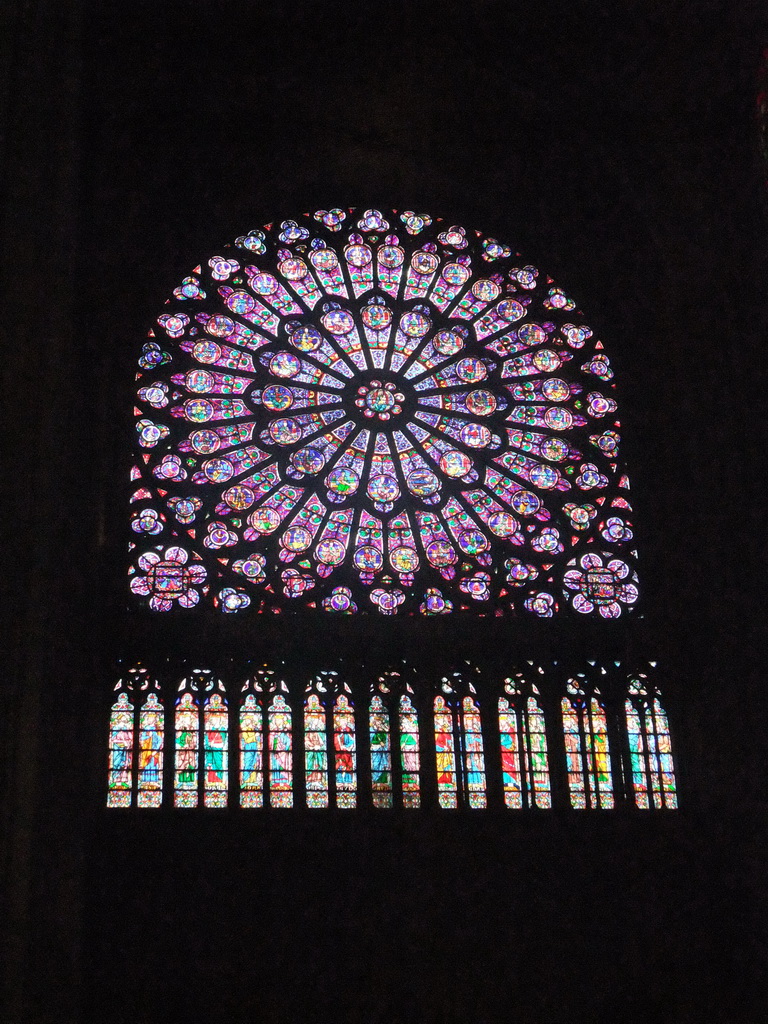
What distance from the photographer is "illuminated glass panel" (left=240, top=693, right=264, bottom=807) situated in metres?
9.98

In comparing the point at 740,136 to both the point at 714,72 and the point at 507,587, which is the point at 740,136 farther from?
the point at 507,587

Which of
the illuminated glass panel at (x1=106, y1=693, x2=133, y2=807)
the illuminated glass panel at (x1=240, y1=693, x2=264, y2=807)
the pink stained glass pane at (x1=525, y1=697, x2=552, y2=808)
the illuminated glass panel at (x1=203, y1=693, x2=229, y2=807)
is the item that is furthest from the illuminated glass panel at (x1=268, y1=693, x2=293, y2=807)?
the pink stained glass pane at (x1=525, y1=697, x2=552, y2=808)

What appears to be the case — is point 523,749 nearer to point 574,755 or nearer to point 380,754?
point 574,755

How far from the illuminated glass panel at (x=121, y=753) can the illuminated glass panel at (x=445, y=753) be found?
221 centimetres

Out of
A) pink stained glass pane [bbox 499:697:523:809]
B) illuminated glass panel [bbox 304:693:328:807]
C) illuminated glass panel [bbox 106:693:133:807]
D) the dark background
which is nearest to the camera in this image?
the dark background

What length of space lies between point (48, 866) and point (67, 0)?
491 centimetres

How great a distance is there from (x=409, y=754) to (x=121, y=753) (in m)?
2.07

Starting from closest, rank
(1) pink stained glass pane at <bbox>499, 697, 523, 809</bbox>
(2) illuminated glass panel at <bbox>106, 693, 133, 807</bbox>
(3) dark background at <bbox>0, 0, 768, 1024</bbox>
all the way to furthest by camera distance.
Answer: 1. (3) dark background at <bbox>0, 0, 768, 1024</bbox>
2. (2) illuminated glass panel at <bbox>106, 693, 133, 807</bbox>
3. (1) pink stained glass pane at <bbox>499, 697, 523, 809</bbox>

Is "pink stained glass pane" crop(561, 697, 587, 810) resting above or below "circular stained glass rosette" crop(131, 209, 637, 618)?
below

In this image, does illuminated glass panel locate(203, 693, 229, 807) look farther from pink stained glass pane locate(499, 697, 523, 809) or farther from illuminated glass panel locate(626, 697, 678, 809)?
illuminated glass panel locate(626, 697, 678, 809)

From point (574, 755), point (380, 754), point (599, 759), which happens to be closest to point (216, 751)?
point (380, 754)

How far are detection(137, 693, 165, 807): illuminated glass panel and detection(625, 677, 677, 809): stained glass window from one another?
3473 mm

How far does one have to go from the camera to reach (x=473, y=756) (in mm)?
10344

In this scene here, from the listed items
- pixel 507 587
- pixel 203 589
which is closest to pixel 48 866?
pixel 203 589
